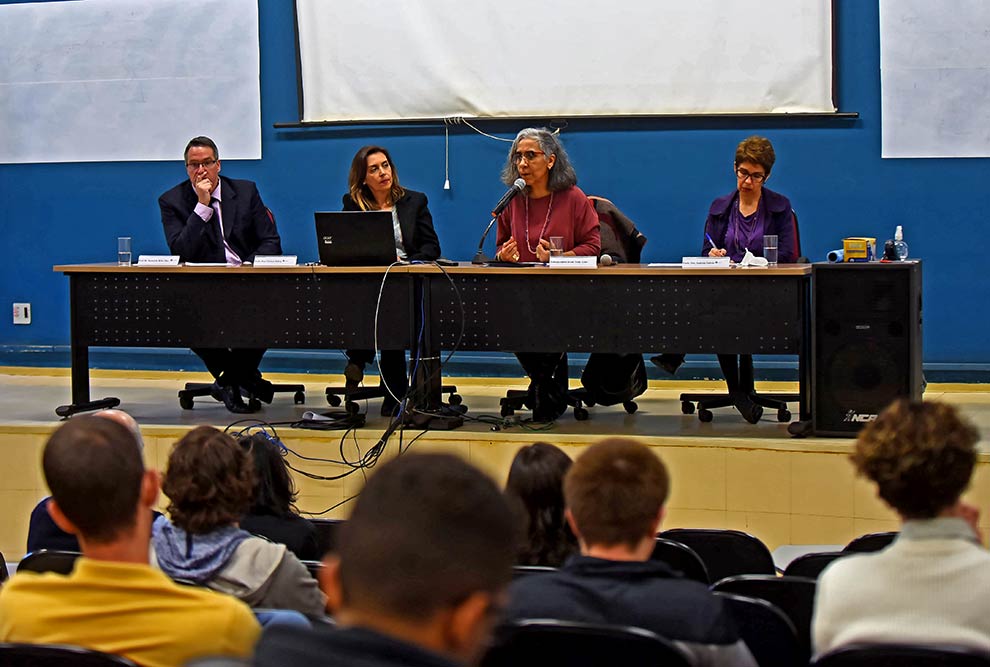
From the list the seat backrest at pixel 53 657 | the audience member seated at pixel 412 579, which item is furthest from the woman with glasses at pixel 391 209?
the audience member seated at pixel 412 579

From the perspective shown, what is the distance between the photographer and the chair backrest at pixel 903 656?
1595mm

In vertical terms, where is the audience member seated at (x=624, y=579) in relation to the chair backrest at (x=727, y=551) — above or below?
above

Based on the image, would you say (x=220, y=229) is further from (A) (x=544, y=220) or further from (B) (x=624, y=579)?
(B) (x=624, y=579)

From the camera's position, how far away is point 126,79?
7.12 metres

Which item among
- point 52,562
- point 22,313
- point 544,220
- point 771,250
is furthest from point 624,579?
point 22,313

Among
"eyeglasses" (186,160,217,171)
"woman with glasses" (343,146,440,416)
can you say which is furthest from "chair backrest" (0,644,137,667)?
"eyeglasses" (186,160,217,171)

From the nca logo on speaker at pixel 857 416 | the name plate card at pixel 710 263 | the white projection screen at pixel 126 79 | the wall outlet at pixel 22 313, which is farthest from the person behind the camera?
the wall outlet at pixel 22 313

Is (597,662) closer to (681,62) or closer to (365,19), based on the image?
(681,62)

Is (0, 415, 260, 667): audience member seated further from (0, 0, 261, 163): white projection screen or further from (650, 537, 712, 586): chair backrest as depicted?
(0, 0, 261, 163): white projection screen

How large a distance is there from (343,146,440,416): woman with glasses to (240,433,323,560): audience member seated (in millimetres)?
2419

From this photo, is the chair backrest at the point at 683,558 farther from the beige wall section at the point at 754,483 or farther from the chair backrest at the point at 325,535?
the beige wall section at the point at 754,483

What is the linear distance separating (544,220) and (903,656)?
145 inches

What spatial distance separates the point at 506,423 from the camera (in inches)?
193

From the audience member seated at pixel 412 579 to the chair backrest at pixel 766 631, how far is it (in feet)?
3.52
